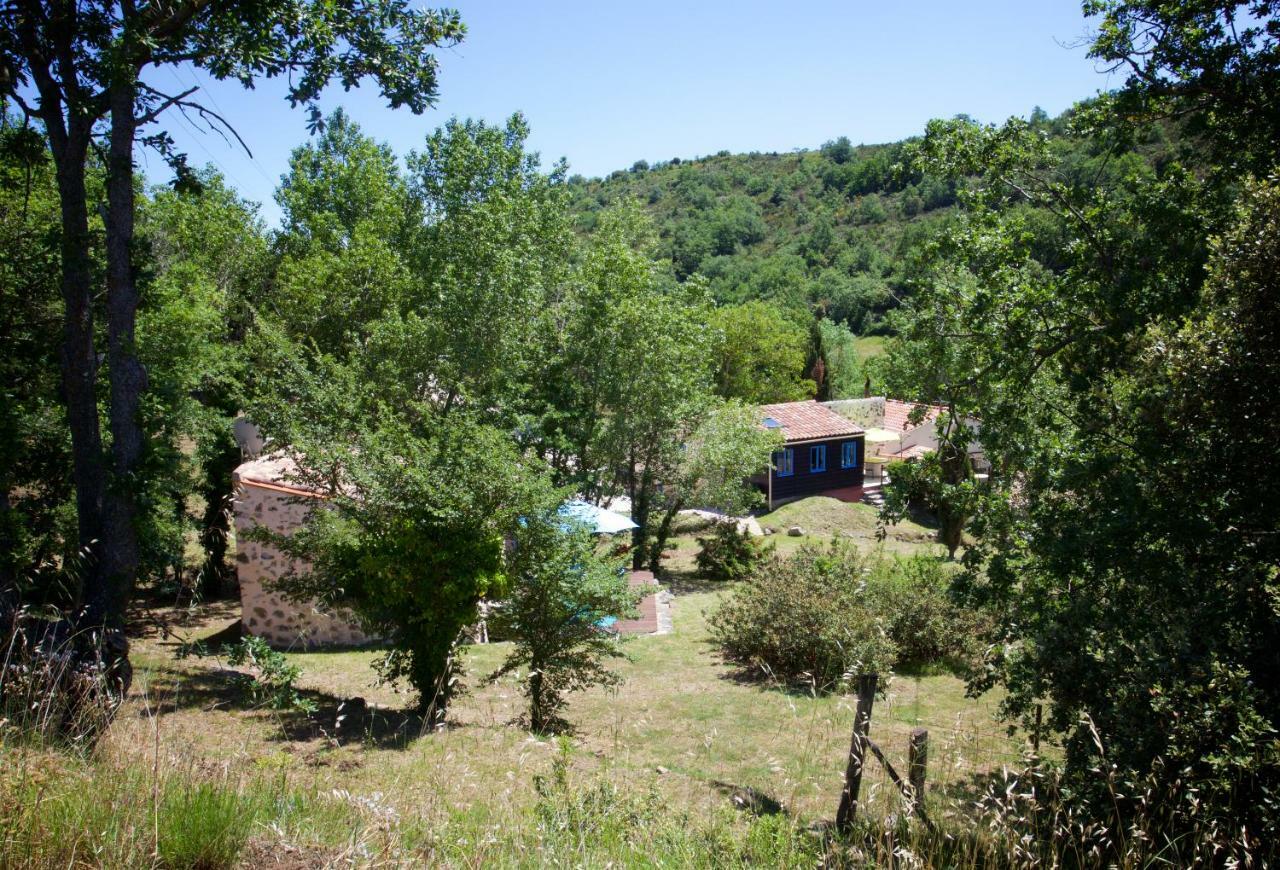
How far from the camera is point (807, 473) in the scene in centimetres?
3794

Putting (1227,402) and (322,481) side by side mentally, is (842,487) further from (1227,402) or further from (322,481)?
(1227,402)

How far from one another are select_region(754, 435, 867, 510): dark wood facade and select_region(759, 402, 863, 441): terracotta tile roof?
342mm

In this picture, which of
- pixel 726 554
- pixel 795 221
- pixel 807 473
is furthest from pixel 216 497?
pixel 795 221

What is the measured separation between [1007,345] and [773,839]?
19.5 feet

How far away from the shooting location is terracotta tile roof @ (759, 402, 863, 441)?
121 ft

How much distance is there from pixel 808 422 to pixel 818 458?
174 centimetres

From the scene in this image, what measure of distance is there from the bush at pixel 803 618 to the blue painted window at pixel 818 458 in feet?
72.4

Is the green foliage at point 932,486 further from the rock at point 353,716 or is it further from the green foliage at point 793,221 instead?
the green foliage at point 793,221

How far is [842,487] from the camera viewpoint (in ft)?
128

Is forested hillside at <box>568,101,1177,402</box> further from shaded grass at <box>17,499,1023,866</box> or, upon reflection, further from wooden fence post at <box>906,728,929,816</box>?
shaded grass at <box>17,499,1023,866</box>

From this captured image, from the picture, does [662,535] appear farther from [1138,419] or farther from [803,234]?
[803,234]

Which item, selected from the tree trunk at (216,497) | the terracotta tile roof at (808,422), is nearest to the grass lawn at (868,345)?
the terracotta tile roof at (808,422)

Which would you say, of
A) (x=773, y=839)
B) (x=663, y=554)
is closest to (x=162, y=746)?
(x=773, y=839)

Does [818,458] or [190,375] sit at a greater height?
[190,375]
